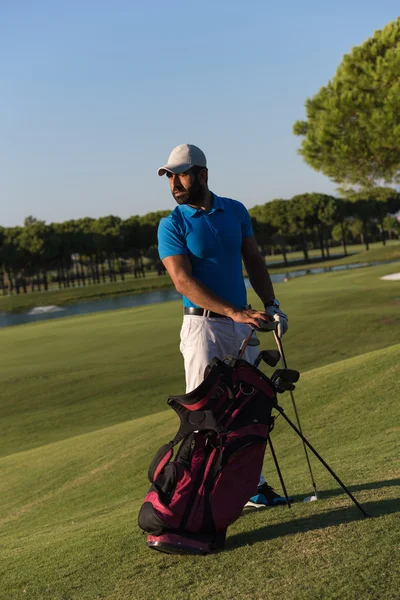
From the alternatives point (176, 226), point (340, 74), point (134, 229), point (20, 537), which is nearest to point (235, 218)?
point (176, 226)

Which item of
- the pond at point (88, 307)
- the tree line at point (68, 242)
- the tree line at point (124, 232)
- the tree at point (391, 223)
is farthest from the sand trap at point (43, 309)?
the tree at point (391, 223)

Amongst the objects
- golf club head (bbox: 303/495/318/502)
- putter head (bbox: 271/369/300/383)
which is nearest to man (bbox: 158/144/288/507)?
golf club head (bbox: 303/495/318/502)

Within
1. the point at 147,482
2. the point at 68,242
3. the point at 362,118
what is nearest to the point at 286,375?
the point at 147,482

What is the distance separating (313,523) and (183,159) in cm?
238

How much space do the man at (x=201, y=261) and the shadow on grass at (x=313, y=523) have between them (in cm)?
63

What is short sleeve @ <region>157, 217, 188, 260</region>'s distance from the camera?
4.65 meters

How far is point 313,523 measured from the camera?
4.12 metres

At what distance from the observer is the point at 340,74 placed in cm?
3164

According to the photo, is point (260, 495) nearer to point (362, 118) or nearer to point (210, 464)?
point (210, 464)

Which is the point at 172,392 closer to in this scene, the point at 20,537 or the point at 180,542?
the point at 20,537

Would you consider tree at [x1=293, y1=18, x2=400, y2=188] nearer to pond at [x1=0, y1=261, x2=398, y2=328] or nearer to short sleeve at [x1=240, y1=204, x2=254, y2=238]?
short sleeve at [x1=240, y1=204, x2=254, y2=238]

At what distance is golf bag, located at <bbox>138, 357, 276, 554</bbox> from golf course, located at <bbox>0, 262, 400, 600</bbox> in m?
0.16

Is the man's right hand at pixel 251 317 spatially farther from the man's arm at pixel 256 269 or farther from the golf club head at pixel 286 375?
the man's arm at pixel 256 269

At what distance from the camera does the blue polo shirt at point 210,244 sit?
468cm
